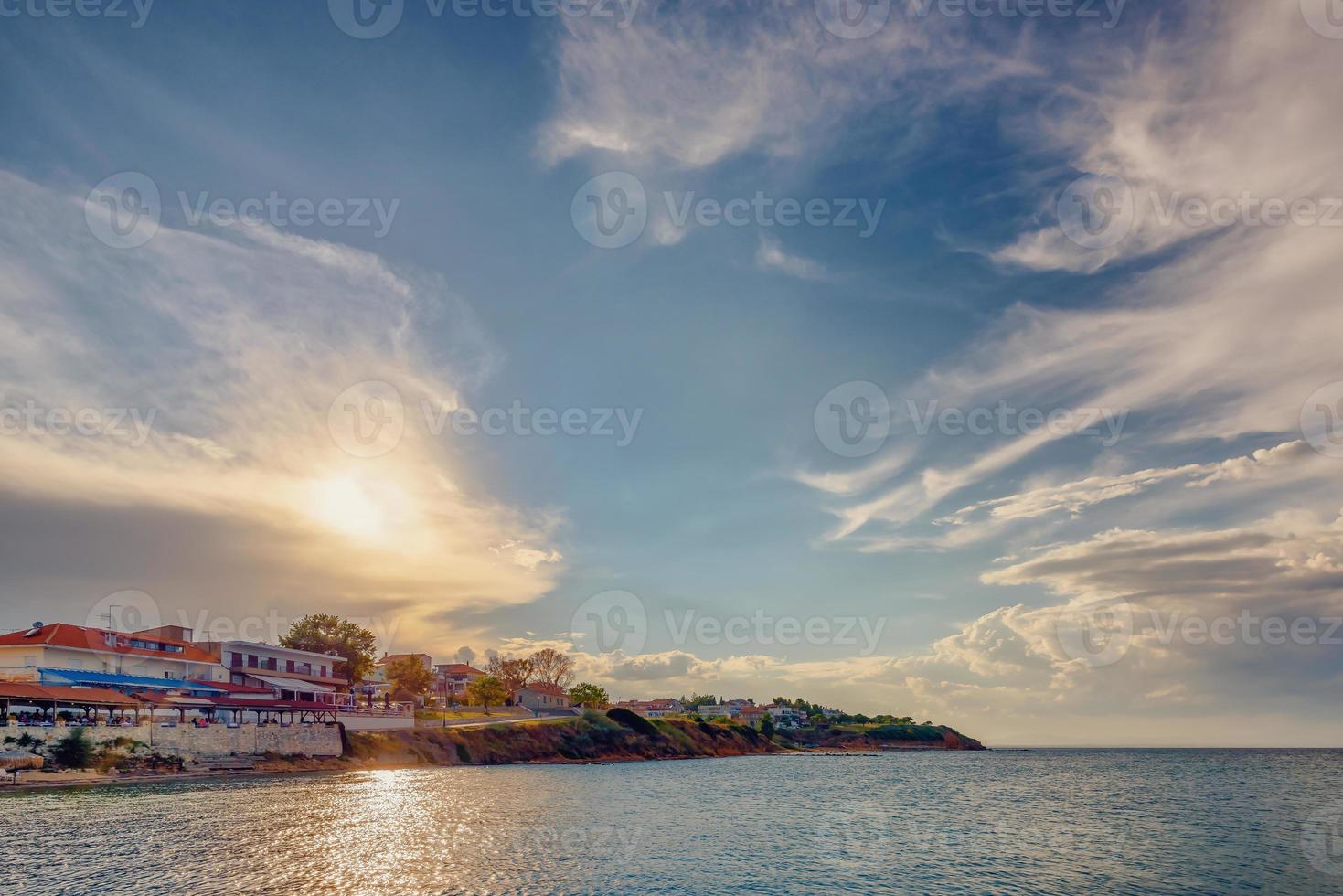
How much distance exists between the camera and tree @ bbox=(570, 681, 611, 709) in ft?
586

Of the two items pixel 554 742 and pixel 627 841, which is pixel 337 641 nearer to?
pixel 554 742

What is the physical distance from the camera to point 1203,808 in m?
70.7

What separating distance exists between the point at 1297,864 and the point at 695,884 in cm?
3359

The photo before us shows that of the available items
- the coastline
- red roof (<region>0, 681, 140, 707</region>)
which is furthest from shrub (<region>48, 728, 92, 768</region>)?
red roof (<region>0, 681, 140, 707</region>)

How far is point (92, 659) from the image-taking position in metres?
85.4

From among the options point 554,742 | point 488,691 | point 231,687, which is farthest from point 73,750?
point 488,691

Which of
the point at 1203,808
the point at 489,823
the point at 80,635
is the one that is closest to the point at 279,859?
the point at 489,823

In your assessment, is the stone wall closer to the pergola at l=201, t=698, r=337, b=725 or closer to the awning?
the pergola at l=201, t=698, r=337, b=725

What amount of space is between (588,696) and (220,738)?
109 meters

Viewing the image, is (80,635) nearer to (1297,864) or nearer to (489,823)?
(489,823)

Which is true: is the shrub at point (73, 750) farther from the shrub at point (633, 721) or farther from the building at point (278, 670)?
the shrub at point (633, 721)

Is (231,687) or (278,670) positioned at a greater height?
(278,670)

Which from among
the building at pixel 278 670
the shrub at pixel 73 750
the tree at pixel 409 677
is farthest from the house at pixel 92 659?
the tree at pixel 409 677

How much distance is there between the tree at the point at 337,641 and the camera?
5344 inches
